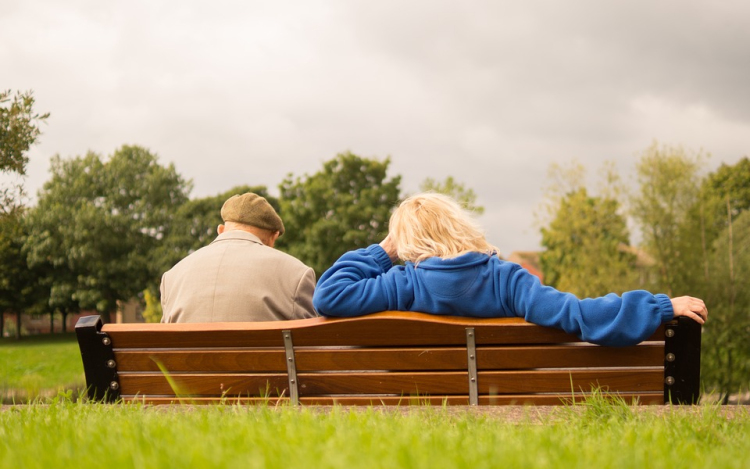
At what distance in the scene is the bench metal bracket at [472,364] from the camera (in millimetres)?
3969

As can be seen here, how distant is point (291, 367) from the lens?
163 inches

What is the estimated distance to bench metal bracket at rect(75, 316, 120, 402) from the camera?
4.30 meters

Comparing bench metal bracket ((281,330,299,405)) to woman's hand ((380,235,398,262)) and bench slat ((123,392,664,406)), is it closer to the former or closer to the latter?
bench slat ((123,392,664,406))

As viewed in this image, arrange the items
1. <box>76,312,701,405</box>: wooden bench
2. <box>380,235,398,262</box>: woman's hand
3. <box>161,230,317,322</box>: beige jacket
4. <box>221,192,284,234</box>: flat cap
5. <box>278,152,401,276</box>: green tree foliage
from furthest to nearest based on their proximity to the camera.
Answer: <box>278,152,401,276</box>: green tree foliage < <box>221,192,284,234</box>: flat cap < <box>161,230,317,322</box>: beige jacket < <box>380,235,398,262</box>: woman's hand < <box>76,312,701,405</box>: wooden bench

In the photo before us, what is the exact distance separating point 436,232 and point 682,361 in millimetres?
1442

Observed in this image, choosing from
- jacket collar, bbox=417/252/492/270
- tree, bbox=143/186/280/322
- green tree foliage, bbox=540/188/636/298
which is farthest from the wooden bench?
tree, bbox=143/186/280/322

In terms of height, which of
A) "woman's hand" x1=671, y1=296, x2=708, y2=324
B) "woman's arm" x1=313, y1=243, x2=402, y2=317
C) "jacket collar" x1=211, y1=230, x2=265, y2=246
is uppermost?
"jacket collar" x1=211, y1=230, x2=265, y2=246

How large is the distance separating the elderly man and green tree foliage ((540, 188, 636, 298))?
2996 centimetres

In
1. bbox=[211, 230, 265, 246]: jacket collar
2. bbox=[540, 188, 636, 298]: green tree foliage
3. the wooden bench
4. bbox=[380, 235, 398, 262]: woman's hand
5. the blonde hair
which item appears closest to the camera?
the wooden bench

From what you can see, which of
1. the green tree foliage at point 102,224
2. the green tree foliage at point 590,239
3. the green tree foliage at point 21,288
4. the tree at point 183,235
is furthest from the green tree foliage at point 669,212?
the green tree foliage at point 21,288

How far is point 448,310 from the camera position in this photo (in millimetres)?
4086

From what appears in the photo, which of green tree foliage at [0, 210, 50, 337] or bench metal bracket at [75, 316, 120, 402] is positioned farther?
green tree foliage at [0, 210, 50, 337]

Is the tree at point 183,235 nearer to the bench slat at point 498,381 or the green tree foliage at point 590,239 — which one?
the green tree foliage at point 590,239

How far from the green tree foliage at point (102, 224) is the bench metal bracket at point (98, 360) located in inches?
1766
